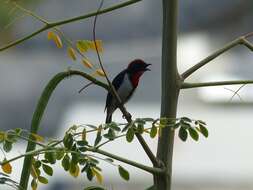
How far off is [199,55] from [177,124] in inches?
282

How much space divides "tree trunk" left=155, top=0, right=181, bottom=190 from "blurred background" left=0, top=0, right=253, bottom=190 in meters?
3.78

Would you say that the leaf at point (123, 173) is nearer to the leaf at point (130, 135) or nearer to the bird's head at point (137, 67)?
the leaf at point (130, 135)

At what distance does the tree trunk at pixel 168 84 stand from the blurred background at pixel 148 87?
3.78m

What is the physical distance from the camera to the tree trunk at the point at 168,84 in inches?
37.8

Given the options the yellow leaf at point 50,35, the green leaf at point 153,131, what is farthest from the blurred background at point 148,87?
the green leaf at point 153,131

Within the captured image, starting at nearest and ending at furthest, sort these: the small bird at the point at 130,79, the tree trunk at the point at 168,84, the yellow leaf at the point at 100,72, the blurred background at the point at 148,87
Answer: the tree trunk at the point at 168,84
the yellow leaf at the point at 100,72
the small bird at the point at 130,79
the blurred background at the point at 148,87

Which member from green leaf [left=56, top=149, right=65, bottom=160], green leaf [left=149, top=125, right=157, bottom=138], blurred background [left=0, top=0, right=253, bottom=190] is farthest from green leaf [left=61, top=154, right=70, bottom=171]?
blurred background [left=0, top=0, right=253, bottom=190]

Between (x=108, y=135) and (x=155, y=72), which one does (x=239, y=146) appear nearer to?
(x=155, y=72)

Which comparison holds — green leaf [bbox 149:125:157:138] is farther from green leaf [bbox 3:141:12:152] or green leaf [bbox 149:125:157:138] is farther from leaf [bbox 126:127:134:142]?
green leaf [bbox 3:141:12:152]

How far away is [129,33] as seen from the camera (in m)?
9.77

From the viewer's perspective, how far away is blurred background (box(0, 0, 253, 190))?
5.57 meters

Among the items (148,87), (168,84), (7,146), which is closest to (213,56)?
(168,84)

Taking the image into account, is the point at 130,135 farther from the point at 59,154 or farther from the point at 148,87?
the point at 148,87

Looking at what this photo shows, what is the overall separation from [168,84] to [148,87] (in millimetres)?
6871
